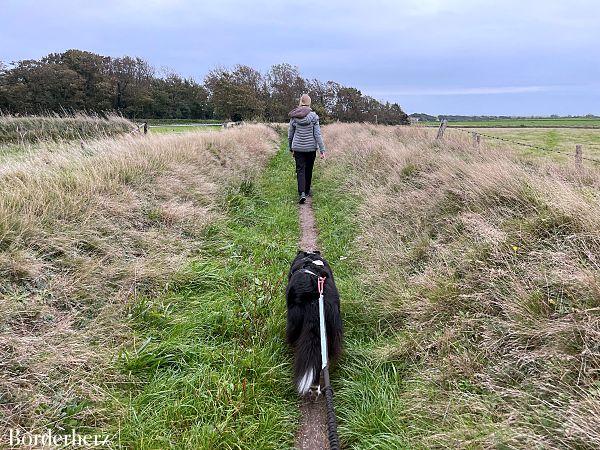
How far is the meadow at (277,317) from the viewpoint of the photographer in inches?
83.4

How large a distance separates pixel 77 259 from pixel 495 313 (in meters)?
3.61

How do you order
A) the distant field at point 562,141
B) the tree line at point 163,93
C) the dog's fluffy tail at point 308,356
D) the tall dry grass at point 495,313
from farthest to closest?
the tree line at point 163,93, the distant field at point 562,141, the dog's fluffy tail at point 308,356, the tall dry grass at point 495,313

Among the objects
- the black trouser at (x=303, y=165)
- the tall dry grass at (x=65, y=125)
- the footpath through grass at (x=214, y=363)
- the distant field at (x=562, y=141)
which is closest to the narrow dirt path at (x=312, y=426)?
the footpath through grass at (x=214, y=363)

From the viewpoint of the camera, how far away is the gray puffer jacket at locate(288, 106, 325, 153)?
8516 millimetres

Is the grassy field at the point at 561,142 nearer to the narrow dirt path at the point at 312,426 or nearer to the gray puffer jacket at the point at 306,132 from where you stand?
the gray puffer jacket at the point at 306,132

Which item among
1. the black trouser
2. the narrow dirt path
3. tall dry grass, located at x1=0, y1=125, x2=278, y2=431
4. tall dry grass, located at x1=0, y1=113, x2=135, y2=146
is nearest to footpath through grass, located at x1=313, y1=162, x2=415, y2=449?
the narrow dirt path

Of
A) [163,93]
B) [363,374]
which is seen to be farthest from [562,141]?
[163,93]

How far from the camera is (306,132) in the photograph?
8.59 meters

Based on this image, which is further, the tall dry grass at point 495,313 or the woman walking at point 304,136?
the woman walking at point 304,136

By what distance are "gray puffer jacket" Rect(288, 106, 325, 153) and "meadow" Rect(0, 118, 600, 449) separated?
3.49 metres

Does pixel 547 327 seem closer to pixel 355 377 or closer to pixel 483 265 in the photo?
pixel 483 265

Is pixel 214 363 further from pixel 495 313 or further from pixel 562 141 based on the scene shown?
pixel 562 141

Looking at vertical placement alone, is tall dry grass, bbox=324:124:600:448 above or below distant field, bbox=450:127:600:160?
below

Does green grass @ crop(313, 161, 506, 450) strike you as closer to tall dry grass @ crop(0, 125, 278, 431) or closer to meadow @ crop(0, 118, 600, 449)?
meadow @ crop(0, 118, 600, 449)
